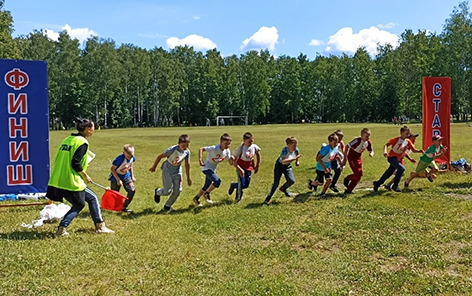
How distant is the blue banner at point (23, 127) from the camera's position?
872 cm

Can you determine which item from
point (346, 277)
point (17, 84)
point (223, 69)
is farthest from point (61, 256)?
point (223, 69)

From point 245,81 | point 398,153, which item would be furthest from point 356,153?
point 245,81

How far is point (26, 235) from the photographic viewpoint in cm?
685

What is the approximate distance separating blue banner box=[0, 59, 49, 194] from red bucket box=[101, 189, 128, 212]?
2.21m

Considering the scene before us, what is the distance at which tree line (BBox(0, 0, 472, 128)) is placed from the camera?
70500 mm

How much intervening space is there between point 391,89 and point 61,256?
282ft

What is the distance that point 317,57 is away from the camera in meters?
95.8

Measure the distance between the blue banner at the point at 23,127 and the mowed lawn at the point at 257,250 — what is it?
716 mm

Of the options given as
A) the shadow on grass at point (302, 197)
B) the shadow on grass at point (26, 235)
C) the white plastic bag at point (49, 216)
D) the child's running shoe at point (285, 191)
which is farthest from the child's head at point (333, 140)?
the shadow on grass at point (26, 235)

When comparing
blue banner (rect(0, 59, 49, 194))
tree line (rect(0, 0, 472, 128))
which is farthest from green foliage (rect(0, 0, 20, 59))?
blue banner (rect(0, 59, 49, 194))

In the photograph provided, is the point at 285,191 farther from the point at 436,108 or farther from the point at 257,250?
the point at 436,108

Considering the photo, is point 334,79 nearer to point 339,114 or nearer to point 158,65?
point 339,114

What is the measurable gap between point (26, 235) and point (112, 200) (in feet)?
5.35

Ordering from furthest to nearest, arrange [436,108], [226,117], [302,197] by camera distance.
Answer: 1. [226,117]
2. [436,108]
3. [302,197]
